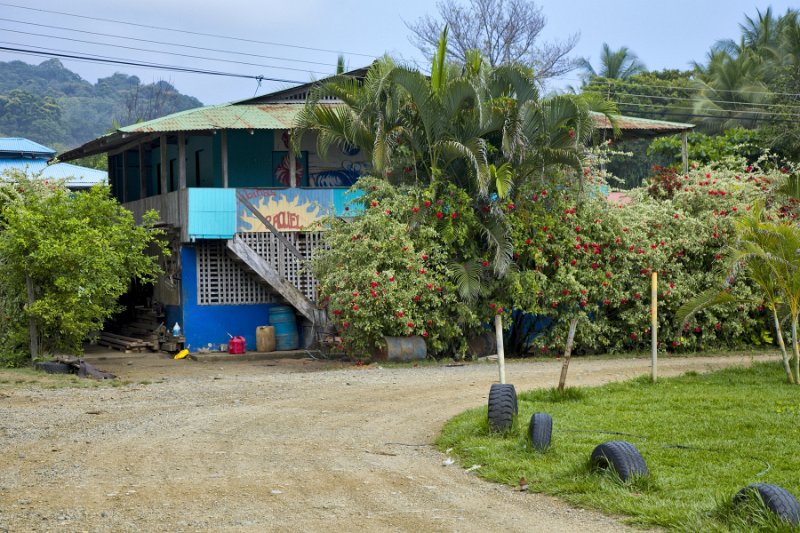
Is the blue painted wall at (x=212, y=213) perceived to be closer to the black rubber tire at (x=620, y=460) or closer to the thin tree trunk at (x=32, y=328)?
the thin tree trunk at (x=32, y=328)

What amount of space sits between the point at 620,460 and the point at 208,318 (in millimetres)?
16690

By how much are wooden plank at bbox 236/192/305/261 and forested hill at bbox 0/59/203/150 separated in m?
52.0

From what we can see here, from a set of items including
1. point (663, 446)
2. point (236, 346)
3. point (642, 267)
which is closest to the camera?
point (663, 446)

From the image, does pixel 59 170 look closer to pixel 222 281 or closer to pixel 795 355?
pixel 222 281

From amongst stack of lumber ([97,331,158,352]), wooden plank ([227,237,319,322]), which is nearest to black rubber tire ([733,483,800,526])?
wooden plank ([227,237,319,322])

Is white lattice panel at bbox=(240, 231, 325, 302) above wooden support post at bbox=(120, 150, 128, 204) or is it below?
below

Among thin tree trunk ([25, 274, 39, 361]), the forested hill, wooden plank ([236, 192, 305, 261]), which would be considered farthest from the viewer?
the forested hill

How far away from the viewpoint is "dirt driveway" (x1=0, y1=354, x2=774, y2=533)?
7117mm

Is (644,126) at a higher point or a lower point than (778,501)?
higher

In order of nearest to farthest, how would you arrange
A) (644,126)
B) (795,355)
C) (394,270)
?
(795,355)
(394,270)
(644,126)

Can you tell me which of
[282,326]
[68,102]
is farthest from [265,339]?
[68,102]

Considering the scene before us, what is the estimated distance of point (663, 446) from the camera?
922cm

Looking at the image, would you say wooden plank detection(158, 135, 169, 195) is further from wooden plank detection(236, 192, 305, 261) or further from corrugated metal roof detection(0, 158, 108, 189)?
corrugated metal roof detection(0, 158, 108, 189)

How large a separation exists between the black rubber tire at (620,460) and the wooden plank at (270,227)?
15.5m
